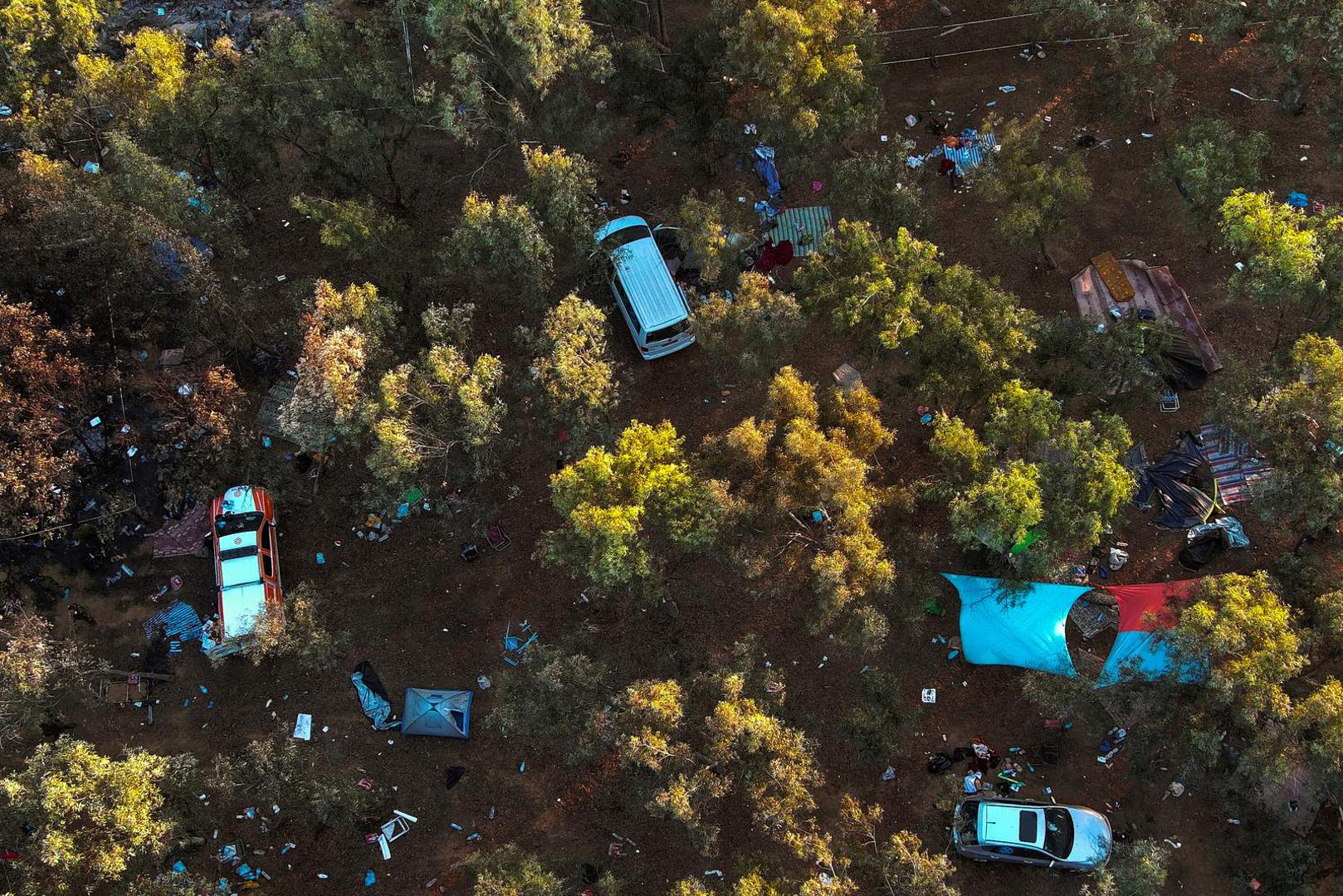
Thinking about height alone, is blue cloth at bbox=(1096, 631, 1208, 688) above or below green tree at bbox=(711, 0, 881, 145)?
below

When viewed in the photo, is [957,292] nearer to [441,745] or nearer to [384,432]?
[384,432]

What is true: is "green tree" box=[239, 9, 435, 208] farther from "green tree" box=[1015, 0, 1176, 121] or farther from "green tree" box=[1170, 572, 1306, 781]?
"green tree" box=[1170, 572, 1306, 781]

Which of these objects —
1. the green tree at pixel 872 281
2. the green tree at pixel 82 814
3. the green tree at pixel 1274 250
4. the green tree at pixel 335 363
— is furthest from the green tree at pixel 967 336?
the green tree at pixel 82 814

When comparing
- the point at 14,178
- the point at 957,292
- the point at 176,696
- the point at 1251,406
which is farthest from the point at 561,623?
the point at 14,178

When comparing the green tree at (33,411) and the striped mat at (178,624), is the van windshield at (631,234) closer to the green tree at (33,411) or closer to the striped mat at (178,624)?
the green tree at (33,411)

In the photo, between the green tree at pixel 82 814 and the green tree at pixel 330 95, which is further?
the green tree at pixel 330 95

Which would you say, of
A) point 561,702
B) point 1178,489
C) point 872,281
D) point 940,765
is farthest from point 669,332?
point 1178,489

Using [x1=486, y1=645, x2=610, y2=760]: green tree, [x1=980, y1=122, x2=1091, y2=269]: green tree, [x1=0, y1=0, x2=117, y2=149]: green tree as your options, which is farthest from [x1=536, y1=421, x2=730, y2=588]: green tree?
[x1=0, y1=0, x2=117, y2=149]: green tree
